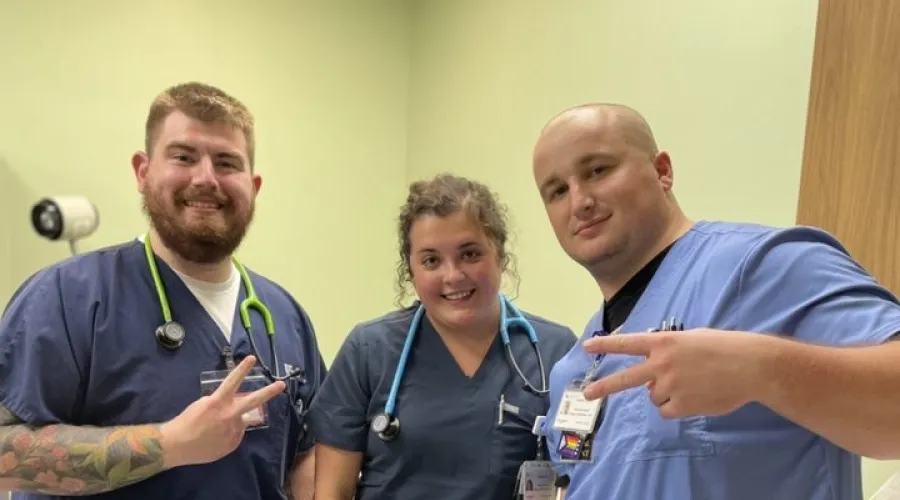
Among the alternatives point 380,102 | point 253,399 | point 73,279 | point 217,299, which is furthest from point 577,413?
point 380,102

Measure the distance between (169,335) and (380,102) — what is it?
76.4 inches

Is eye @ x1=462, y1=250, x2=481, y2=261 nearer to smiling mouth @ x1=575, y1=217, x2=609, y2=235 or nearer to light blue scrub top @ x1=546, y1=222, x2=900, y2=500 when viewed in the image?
smiling mouth @ x1=575, y1=217, x2=609, y2=235

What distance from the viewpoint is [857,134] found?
1.40 metres

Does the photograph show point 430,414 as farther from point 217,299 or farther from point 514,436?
point 217,299

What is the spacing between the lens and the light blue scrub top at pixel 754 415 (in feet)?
3.00

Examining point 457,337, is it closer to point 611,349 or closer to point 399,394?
point 399,394

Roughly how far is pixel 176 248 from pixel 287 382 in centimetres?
39

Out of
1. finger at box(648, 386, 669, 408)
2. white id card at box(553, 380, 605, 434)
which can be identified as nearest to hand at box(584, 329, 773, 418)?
finger at box(648, 386, 669, 408)

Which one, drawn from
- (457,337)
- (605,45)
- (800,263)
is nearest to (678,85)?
(605,45)

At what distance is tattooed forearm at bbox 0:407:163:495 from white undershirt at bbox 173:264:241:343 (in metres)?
0.31

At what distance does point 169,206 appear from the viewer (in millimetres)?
1533

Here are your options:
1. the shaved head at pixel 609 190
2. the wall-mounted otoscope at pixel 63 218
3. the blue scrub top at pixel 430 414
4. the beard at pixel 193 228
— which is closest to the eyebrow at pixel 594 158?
the shaved head at pixel 609 190

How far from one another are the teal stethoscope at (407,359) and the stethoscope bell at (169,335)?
0.44 meters

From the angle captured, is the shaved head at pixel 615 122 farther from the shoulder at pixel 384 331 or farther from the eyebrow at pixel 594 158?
the shoulder at pixel 384 331
